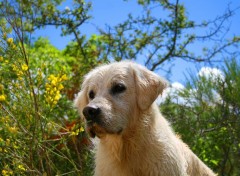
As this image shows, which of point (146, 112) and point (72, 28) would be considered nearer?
point (146, 112)

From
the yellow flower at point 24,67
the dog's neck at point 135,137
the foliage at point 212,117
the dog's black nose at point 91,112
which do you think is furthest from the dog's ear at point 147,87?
the foliage at point 212,117

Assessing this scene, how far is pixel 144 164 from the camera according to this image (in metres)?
4.21

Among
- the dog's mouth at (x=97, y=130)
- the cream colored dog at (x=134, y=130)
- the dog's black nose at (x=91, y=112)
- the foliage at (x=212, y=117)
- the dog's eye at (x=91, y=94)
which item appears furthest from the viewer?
the foliage at (x=212, y=117)

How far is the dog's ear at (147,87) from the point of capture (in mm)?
4221

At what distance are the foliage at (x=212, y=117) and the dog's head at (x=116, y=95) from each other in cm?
322

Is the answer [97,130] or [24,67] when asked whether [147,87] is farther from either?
[24,67]

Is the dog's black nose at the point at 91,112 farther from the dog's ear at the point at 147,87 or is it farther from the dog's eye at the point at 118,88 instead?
the dog's ear at the point at 147,87

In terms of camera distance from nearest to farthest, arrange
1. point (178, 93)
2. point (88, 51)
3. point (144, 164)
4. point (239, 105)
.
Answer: point (144, 164) < point (239, 105) < point (178, 93) < point (88, 51)

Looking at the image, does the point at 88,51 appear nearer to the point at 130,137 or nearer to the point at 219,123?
the point at 219,123

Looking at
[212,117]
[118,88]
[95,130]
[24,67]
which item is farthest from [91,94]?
[212,117]

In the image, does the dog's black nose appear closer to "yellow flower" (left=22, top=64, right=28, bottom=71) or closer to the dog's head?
the dog's head

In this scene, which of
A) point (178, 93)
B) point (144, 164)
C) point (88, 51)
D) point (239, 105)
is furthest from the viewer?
point (88, 51)

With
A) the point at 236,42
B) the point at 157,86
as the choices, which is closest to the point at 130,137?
the point at 157,86

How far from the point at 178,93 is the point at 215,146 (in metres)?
1.16
